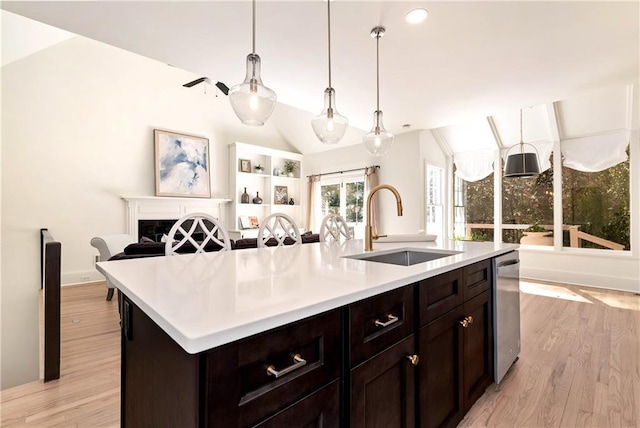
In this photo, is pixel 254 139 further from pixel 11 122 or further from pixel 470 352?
pixel 470 352

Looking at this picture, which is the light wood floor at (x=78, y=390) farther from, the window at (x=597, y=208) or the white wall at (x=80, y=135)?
the window at (x=597, y=208)

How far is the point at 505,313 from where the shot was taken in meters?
2.00

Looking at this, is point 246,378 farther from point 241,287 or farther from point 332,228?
point 332,228

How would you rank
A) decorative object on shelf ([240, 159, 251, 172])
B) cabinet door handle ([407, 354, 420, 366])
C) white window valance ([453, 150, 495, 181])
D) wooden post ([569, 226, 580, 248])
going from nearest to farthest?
1. cabinet door handle ([407, 354, 420, 366])
2. wooden post ([569, 226, 580, 248])
3. white window valance ([453, 150, 495, 181])
4. decorative object on shelf ([240, 159, 251, 172])

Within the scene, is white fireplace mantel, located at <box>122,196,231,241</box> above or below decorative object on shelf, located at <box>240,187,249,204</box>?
below

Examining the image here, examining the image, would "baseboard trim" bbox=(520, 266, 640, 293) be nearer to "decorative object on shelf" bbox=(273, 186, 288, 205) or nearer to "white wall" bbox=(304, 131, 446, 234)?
"white wall" bbox=(304, 131, 446, 234)

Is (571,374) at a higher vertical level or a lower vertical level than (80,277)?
lower

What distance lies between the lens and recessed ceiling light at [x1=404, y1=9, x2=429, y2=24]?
232 centimetres

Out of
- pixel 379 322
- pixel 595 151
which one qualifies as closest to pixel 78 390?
pixel 379 322

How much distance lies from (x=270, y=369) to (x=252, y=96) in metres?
1.65

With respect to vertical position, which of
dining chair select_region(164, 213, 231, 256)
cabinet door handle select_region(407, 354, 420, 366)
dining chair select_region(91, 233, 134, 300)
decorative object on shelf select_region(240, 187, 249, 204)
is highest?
decorative object on shelf select_region(240, 187, 249, 204)

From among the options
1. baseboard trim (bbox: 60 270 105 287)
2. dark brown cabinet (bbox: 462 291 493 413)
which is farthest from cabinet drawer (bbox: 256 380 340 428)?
baseboard trim (bbox: 60 270 105 287)

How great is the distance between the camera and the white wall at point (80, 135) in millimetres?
4395

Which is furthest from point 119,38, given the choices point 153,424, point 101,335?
point 153,424
